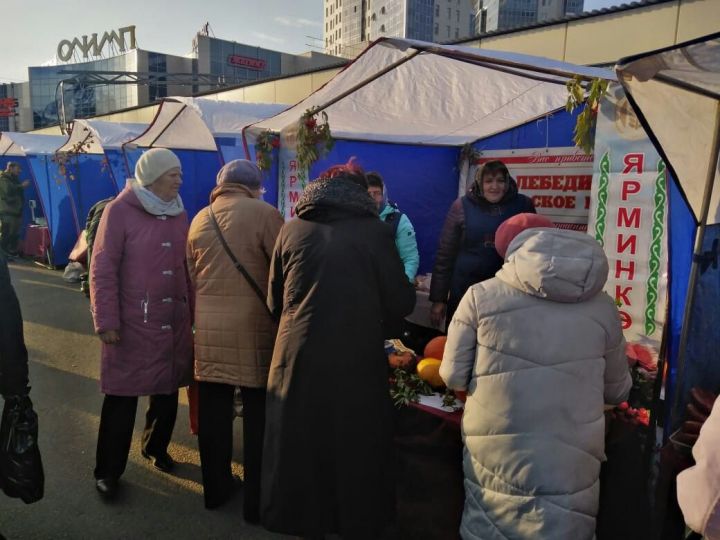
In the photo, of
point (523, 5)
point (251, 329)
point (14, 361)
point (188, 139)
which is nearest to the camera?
point (14, 361)

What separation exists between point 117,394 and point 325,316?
60.2 inches

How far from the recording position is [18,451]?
2213 mm

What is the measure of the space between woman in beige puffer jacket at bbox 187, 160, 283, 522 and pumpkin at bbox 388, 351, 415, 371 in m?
0.86

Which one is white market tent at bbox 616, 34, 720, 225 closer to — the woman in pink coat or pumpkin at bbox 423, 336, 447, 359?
pumpkin at bbox 423, 336, 447, 359

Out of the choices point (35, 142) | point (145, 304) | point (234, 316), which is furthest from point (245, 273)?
point (35, 142)

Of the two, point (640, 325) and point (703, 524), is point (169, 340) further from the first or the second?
point (640, 325)

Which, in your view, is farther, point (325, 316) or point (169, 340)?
point (169, 340)

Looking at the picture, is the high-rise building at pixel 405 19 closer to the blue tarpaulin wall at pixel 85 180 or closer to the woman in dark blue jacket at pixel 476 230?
the blue tarpaulin wall at pixel 85 180

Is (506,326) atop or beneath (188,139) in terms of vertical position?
beneath

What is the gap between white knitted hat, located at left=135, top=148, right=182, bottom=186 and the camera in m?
2.90

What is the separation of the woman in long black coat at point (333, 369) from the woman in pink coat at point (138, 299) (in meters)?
1.01

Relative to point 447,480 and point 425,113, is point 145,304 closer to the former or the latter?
point 447,480

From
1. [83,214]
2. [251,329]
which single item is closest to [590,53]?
[251,329]

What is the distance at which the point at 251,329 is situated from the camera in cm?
267
